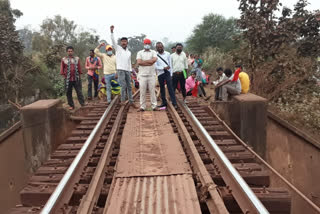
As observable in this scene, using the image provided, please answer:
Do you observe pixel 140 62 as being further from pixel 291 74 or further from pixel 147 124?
pixel 291 74

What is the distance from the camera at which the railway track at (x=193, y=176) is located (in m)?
2.80

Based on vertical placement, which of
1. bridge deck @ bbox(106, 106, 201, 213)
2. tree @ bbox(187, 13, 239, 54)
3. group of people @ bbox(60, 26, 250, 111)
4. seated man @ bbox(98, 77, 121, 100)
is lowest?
bridge deck @ bbox(106, 106, 201, 213)

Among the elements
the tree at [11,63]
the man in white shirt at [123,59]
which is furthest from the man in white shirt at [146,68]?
the tree at [11,63]

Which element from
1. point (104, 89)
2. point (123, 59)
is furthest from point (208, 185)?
point (104, 89)

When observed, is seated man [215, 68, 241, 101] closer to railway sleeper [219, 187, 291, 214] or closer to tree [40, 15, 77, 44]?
railway sleeper [219, 187, 291, 214]

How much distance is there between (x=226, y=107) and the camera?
722 centimetres

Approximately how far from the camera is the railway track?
9.18ft

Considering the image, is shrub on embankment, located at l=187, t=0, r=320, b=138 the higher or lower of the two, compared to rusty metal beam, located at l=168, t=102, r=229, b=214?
higher

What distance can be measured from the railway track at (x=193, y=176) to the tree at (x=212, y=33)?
31.5 meters

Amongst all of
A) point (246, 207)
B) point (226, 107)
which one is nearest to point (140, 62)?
point (226, 107)

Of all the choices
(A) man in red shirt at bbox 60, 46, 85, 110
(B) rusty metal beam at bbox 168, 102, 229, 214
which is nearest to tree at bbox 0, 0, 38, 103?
(A) man in red shirt at bbox 60, 46, 85, 110

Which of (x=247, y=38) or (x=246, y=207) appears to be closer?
(x=246, y=207)

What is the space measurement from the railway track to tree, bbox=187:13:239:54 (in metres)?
31.5

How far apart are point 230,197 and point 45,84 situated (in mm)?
22183
